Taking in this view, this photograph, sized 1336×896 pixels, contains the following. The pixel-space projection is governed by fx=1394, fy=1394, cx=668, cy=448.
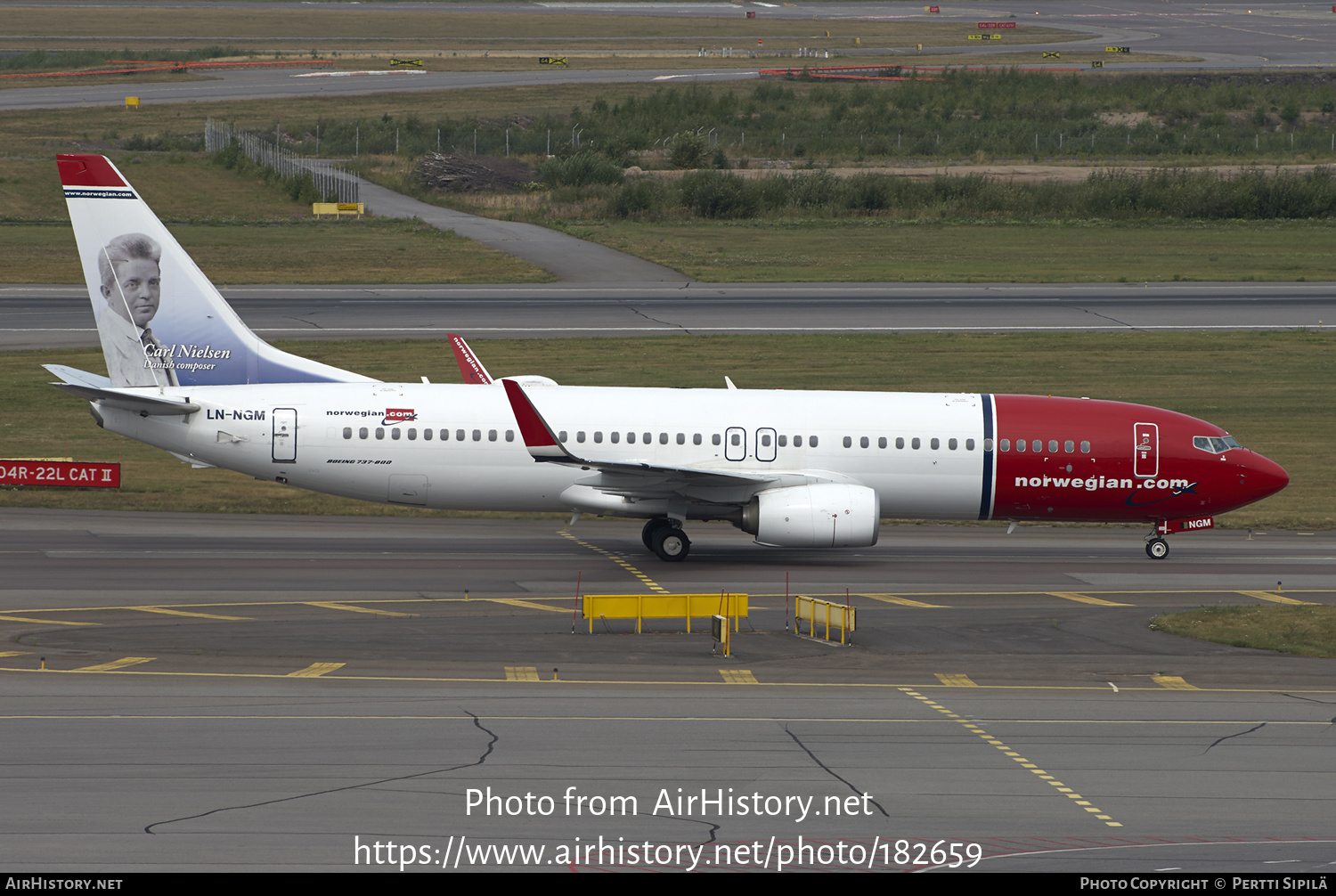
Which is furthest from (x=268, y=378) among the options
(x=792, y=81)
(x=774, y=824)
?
(x=792, y=81)

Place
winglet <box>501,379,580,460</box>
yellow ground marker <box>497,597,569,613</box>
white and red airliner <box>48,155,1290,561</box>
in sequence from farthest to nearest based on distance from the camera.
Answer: white and red airliner <box>48,155,1290,561</box>, winglet <box>501,379,580,460</box>, yellow ground marker <box>497,597,569,613</box>

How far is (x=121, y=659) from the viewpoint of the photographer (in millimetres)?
24359

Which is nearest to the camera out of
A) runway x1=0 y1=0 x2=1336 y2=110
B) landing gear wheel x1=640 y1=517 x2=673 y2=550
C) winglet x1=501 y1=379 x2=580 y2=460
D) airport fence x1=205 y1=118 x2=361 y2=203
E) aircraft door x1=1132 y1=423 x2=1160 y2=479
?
winglet x1=501 y1=379 x2=580 y2=460

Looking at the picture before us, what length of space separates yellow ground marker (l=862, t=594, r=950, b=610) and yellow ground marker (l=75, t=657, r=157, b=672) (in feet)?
49.8

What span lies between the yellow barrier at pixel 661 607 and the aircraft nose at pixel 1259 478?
15.7 metres

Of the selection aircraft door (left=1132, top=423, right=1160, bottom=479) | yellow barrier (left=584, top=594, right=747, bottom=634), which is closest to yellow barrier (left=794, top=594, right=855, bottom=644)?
yellow barrier (left=584, top=594, right=747, bottom=634)

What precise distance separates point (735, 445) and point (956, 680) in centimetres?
1150

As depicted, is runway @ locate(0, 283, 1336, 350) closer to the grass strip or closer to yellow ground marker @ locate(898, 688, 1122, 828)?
the grass strip

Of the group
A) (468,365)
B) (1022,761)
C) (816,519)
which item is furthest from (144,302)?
(1022,761)

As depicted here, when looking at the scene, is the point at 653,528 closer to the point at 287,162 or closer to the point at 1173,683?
the point at 1173,683

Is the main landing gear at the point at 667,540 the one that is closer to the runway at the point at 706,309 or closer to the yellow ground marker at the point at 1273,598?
the yellow ground marker at the point at 1273,598

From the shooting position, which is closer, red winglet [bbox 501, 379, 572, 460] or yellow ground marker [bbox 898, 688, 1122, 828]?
yellow ground marker [bbox 898, 688, 1122, 828]

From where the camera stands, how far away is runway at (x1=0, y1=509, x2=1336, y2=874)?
1645cm
